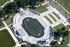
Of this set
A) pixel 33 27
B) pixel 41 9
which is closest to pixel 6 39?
pixel 33 27

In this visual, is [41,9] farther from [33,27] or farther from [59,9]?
[33,27]

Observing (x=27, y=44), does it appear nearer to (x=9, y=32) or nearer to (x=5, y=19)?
(x=9, y=32)

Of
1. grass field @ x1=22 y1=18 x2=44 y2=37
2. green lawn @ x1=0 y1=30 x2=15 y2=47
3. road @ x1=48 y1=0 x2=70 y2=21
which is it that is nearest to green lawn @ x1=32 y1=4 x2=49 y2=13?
road @ x1=48 y1=0 x2=70 y2=21

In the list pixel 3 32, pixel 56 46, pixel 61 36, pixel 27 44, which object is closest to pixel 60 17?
pixel 61 36

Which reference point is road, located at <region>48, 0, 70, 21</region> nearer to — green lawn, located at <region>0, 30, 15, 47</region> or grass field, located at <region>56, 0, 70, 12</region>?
grass field, located at <region>56, 0, 70, 12</region>

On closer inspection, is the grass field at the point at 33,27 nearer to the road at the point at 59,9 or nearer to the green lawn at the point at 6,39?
the green lawn at the point at 6,39

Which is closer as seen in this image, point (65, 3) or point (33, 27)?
point (33, 27)
